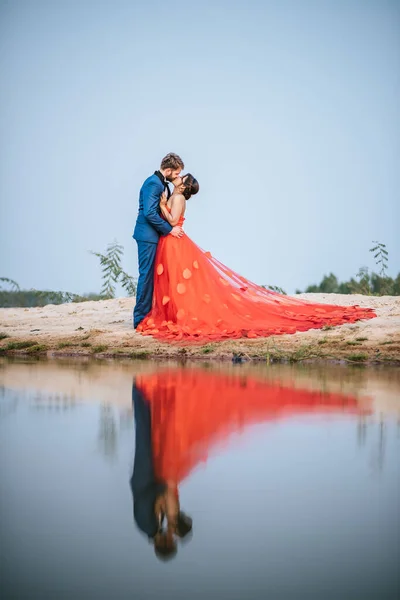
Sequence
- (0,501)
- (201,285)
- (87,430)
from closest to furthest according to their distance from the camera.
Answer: (0,501)
(87,430)
(201,285)

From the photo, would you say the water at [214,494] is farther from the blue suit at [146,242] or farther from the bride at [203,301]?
the blue suit at [146,242]

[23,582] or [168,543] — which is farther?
[168,543]

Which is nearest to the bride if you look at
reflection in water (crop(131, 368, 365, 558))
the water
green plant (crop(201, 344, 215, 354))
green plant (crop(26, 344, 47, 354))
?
green plant (crop(201, 344, 215, 354))

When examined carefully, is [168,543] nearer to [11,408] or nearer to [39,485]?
[39,485]

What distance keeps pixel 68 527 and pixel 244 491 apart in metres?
0.64

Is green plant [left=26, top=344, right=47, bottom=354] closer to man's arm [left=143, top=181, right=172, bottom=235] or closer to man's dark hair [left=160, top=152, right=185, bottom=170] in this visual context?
man's arm [left=143, top=181, right=172, bottom=235]

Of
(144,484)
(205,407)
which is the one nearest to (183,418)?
(205,407)

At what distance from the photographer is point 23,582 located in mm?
1997

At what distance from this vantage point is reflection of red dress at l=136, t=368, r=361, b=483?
3.37 m

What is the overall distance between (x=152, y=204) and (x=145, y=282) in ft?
3.12

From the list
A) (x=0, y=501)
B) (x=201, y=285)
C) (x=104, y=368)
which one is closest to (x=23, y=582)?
(x=0, y=501)

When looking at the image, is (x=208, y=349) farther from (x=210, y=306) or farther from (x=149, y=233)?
(x=149, y=233)

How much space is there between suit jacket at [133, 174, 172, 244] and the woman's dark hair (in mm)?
317

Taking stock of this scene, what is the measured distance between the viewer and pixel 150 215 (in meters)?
10.0
